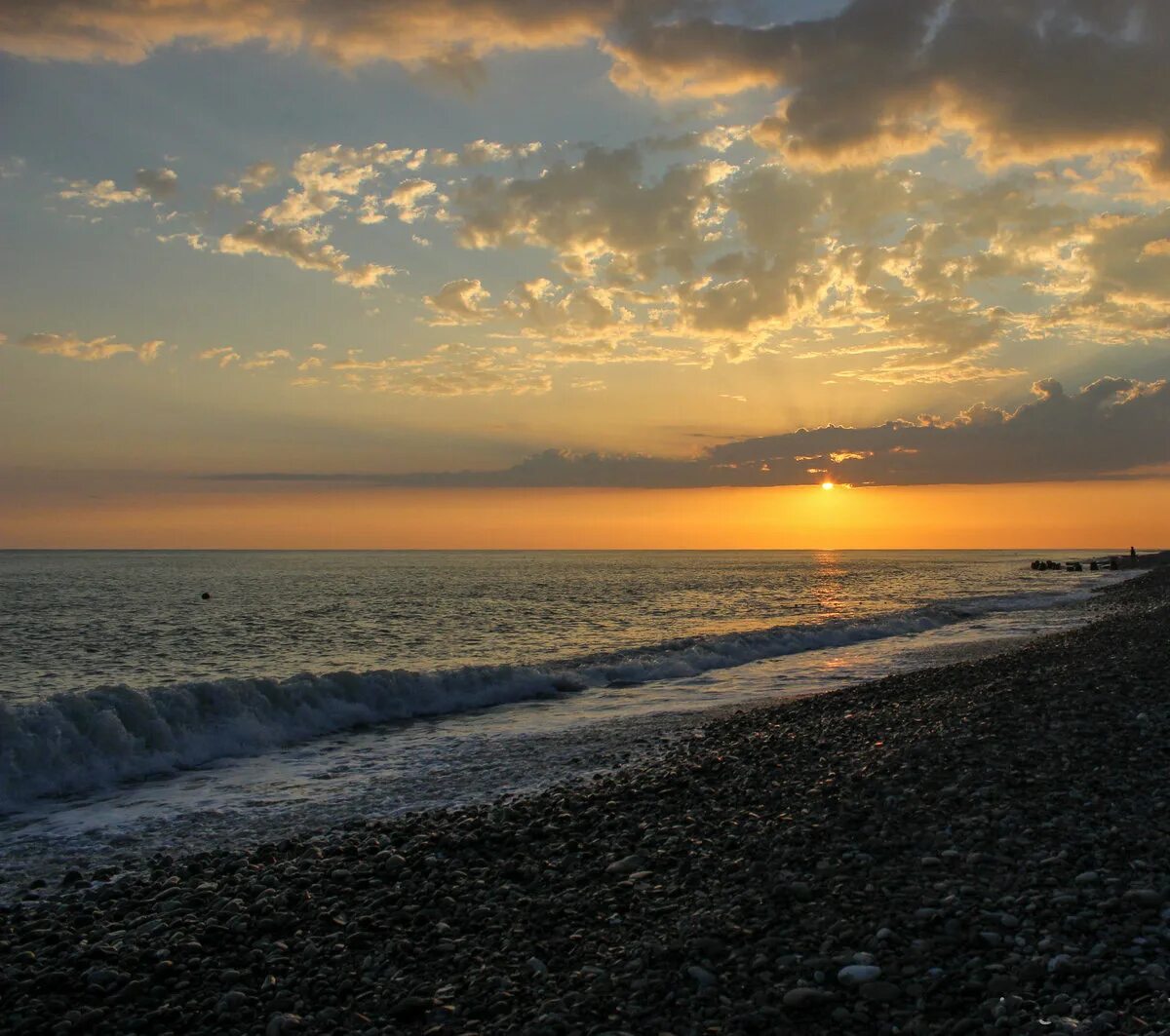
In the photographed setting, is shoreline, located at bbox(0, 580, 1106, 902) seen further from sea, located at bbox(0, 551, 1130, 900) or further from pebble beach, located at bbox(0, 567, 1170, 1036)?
pebble beach, located at bbox(0, 567, 1170, 1036)

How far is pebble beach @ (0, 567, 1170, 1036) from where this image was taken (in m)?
6.22

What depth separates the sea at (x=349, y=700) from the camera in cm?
1416

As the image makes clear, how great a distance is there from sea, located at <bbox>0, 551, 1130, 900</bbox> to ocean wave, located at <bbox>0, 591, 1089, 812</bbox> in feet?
0.18

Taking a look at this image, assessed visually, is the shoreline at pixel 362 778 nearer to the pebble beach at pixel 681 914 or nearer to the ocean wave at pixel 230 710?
the ocean wave at pixel 230 710

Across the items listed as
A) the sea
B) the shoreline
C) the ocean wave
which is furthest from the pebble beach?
the ocean wave

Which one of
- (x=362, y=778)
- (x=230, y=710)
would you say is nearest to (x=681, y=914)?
(x=362, y=778)

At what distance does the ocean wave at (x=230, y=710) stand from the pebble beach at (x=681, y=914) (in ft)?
22.4

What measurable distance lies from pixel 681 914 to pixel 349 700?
1710cm

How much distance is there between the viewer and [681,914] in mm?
7988

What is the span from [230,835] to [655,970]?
808cm

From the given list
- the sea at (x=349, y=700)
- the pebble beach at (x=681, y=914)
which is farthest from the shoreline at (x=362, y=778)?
the pebble beach at (x=681, y=914)

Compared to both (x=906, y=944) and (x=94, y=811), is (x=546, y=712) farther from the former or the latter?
(x=906, y=944)

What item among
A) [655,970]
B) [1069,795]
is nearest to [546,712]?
[1069,795]

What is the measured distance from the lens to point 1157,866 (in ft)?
26.1
